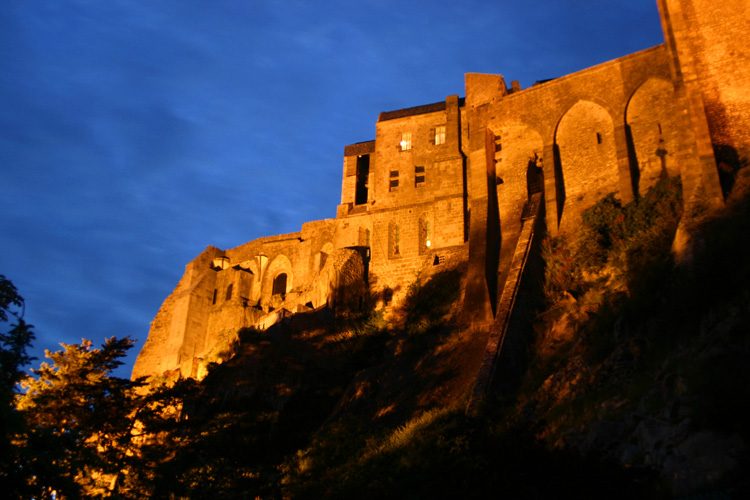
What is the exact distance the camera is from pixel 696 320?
15688mm

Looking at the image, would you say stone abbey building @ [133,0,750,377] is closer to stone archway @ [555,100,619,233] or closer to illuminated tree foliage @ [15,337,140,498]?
stone archway @ [555,100,619,233]

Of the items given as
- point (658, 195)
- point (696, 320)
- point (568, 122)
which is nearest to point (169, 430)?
point (696, 320)

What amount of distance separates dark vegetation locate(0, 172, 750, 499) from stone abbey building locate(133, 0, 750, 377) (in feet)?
5.35

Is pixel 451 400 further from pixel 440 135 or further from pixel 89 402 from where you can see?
pixel 440 135

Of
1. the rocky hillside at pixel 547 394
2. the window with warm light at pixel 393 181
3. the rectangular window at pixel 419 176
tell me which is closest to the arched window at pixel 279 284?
the window with warm light at pixel 393 181

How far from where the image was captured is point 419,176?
33.6 metres

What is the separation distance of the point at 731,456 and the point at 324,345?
57.1 feet

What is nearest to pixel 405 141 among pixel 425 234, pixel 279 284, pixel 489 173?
pixel 425 234

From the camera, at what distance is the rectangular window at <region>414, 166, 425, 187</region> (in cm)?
3330

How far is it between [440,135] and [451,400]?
1666 centimetres

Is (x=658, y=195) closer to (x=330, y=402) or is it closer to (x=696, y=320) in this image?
(x=696, y=320)

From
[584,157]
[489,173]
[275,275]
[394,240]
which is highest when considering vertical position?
[275,275]

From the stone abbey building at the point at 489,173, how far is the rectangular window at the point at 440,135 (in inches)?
3.5

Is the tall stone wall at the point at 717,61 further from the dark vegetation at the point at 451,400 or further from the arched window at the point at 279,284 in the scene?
the arched window at the point at 279,284
